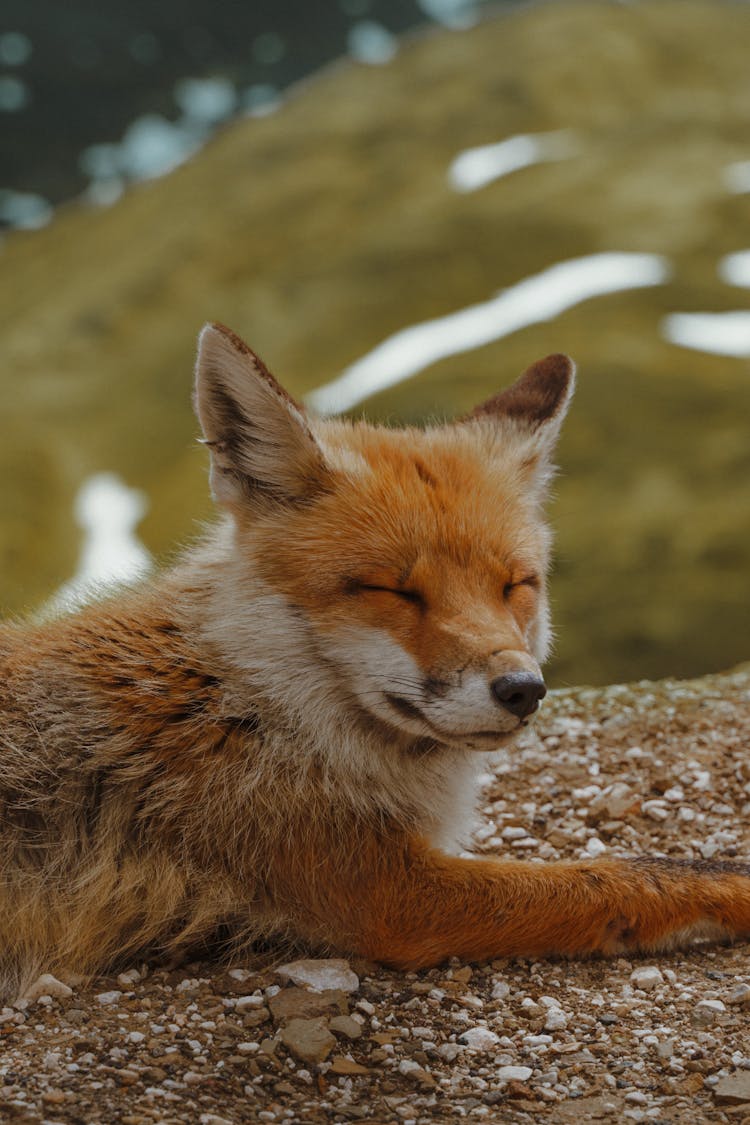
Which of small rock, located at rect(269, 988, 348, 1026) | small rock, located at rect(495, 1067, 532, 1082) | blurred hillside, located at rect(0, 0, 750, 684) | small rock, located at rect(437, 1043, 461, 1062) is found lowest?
small rock, located at rect(495, 1067, 532, 1082)

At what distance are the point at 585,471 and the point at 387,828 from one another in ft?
15.0

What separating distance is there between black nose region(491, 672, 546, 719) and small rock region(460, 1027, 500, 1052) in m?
0.88

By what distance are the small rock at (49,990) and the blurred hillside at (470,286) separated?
343 centimetres

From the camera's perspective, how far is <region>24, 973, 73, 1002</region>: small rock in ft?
11.2

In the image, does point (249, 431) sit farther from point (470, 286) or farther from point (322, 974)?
point (470, 286)

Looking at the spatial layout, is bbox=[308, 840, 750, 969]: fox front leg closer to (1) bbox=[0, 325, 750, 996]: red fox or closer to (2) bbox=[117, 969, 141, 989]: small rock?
(1) bbox=[0, 325, 750, 996]: red fox

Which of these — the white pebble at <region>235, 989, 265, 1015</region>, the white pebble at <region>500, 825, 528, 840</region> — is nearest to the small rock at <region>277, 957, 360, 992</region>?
the white pebble at <region>235, 989, 265, 1015</region>

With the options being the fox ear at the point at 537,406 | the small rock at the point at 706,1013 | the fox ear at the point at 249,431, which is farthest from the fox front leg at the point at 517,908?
the fox ear at the point at 537,406

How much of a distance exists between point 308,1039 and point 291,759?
0.87m

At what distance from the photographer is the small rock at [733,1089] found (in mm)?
2799

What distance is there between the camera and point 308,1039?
10.2 ft

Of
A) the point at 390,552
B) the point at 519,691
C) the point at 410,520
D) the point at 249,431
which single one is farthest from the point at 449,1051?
the point at 249,431

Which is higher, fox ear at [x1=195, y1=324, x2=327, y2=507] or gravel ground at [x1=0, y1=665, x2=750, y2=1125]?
fox ear at [x1=195, y1=324, x2=327, y2=507]

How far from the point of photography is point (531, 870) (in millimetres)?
3641
